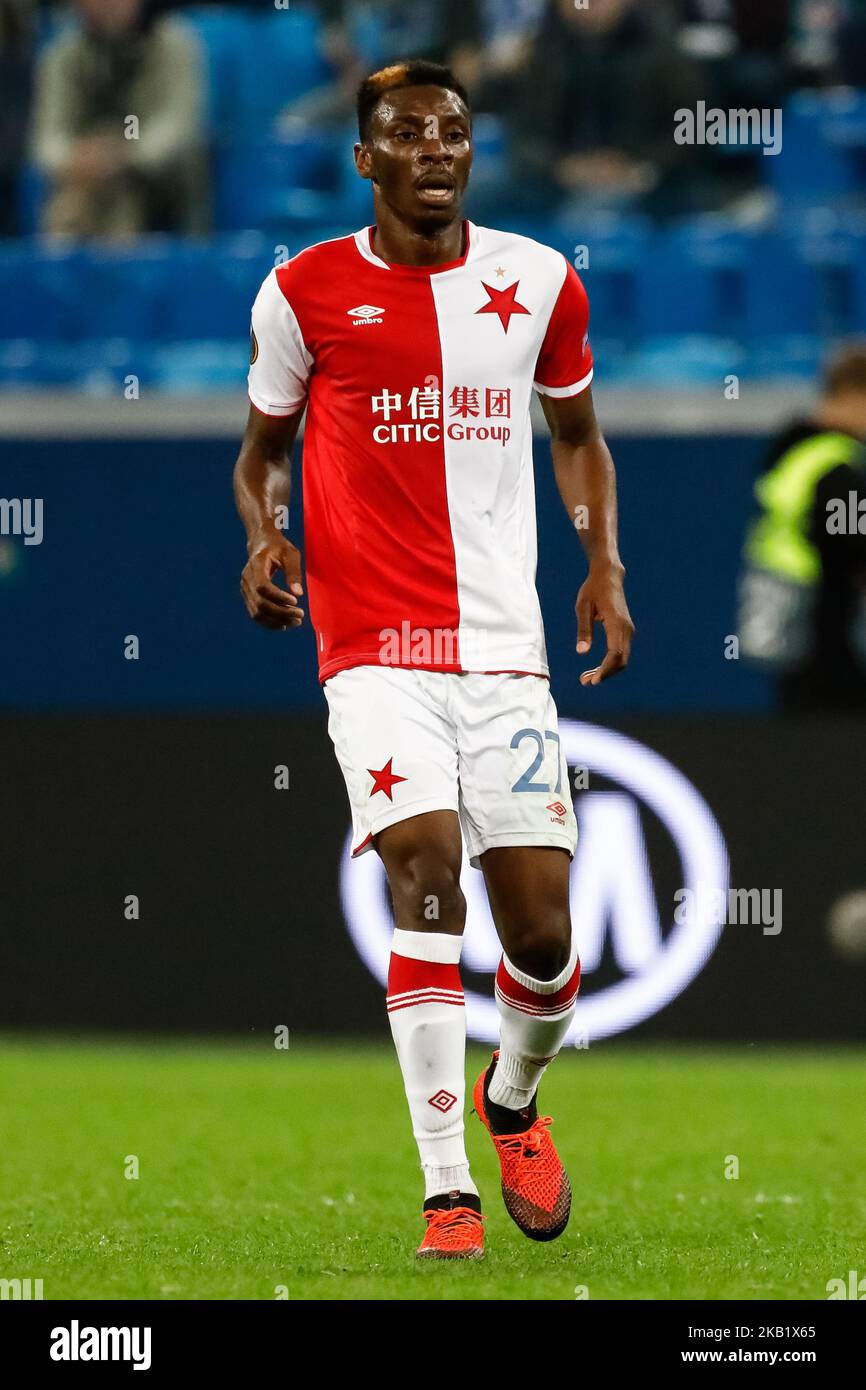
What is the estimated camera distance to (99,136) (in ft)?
35.4

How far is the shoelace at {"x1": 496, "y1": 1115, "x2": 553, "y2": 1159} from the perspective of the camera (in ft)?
15.9

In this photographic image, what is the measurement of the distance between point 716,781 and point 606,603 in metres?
3.44

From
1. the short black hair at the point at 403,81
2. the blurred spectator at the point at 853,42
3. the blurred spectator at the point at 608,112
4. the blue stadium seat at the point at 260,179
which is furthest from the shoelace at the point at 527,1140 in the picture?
the blurred spectator at the point at 853,42

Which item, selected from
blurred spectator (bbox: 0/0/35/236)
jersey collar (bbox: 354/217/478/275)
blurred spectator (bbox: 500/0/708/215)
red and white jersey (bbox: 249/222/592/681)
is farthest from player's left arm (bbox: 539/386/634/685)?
blurred spectator (bbox: 0/0/35/236)

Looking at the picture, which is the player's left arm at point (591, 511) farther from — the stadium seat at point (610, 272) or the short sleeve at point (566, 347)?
the stadium seat at point (610, 272)

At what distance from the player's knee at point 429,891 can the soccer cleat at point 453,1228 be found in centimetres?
53

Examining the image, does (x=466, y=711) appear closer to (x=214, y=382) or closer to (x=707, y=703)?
(x=707, y=703)

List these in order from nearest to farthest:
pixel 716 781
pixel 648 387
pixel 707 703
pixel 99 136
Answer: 1. pixel 716 781
2. pixel 707 703
3. pixel 648 387
4. pixel 99 136

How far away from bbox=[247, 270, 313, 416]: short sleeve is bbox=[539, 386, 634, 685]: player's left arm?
1.81ft

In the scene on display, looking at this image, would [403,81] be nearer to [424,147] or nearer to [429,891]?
[424,147]

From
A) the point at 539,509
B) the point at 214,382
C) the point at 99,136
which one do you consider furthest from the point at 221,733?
the point at 99,136

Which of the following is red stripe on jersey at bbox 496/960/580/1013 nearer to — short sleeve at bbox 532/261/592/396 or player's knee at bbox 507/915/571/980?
player's knee at bbox 507/915/571/980

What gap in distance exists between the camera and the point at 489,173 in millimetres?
10891

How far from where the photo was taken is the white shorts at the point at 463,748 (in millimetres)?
4645
